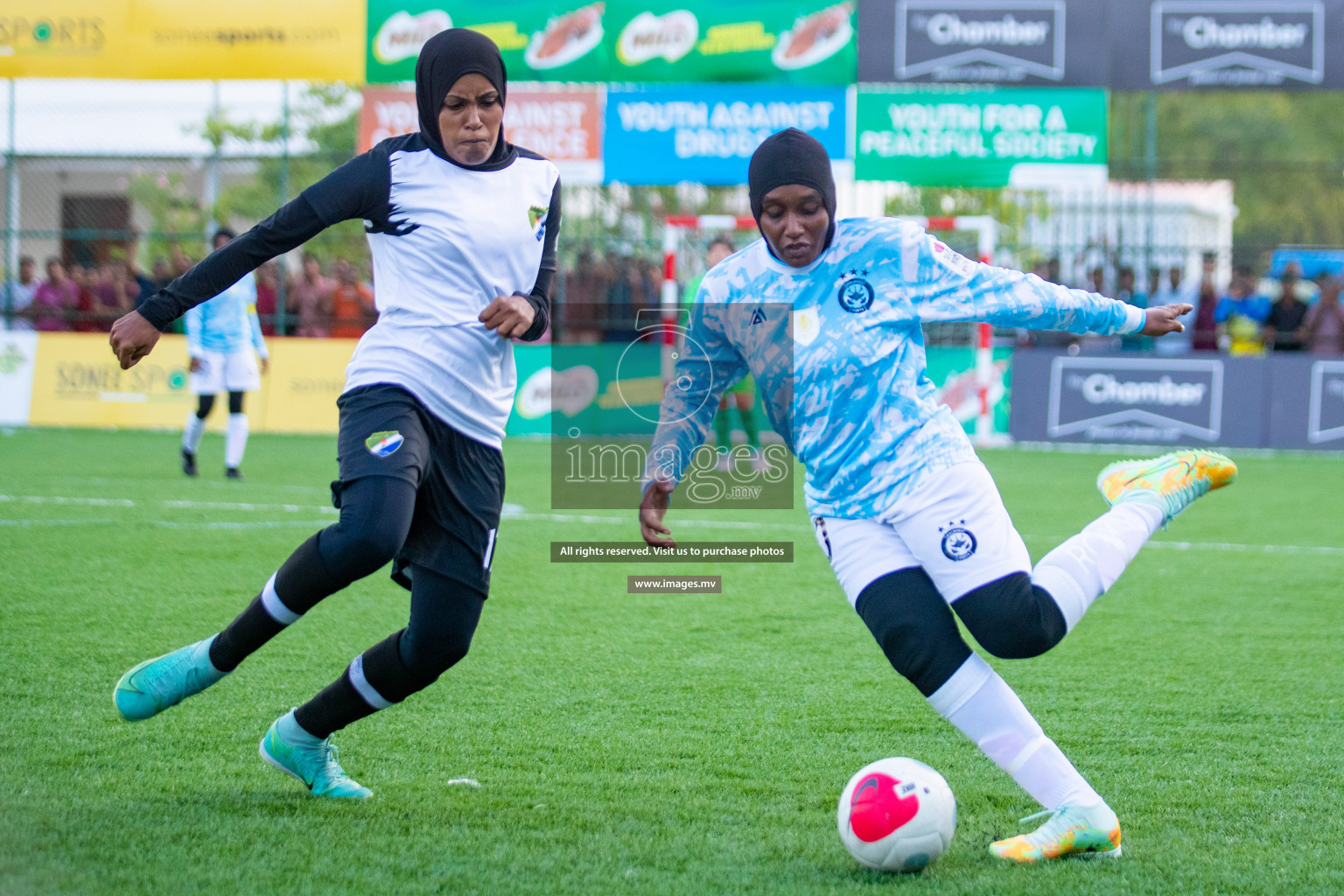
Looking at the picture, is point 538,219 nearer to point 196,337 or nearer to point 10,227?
point 196,337

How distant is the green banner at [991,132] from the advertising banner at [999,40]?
20 centimetres

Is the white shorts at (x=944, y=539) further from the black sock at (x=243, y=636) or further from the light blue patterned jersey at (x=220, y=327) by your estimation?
the light blue patterned jersey at (x=220, y=327)

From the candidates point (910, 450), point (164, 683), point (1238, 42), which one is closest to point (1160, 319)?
point (910, 450)

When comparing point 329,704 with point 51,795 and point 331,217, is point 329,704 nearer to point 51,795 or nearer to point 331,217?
point 51,795

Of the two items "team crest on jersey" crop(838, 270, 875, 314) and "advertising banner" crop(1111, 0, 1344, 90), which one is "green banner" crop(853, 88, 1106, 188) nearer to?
"advertising banner" crop(1111, 0, 1344, 90)

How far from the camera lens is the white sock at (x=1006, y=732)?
3.32 m

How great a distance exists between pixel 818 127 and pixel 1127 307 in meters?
13.5

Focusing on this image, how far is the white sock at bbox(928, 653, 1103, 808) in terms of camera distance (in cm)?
332

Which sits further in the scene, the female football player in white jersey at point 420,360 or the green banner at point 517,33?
the green banner at point 517,33

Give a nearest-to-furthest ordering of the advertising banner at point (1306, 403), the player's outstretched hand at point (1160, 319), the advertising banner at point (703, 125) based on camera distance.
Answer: the player's outstretched hand at point (1160, 319), the advertising banner at point (703, 125), the advertising banner at point (1306, 403)

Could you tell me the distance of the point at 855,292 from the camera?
343cm

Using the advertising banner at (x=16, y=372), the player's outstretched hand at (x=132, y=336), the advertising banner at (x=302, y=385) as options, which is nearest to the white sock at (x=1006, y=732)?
the player's outstretched hand at (x=132, y=336)

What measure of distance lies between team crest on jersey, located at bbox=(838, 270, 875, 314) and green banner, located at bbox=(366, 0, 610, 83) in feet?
46.6

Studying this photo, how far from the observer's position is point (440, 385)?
3.68 m
